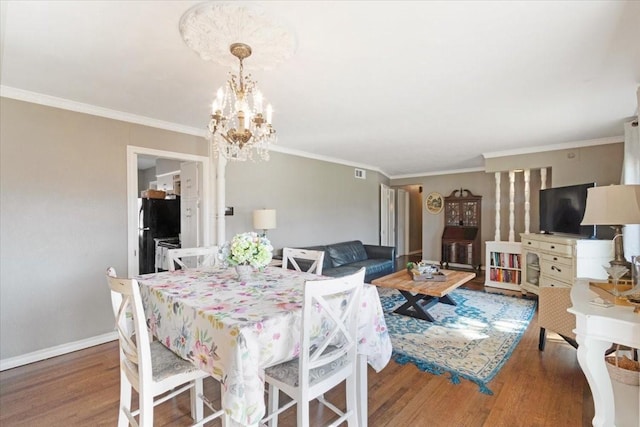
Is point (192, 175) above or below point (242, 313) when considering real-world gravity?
above

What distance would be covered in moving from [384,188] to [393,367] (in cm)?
546

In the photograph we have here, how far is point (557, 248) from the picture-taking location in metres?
3.92

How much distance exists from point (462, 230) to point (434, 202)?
1026 mm

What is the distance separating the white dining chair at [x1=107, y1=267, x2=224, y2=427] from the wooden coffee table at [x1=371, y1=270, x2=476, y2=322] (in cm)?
253

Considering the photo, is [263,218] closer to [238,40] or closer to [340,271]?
[340,271]

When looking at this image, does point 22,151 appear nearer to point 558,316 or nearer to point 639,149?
point 558,316

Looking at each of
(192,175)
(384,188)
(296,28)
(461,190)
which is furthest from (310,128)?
(461,190)

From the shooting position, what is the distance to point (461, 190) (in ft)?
23.1

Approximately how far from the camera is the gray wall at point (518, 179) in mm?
4367

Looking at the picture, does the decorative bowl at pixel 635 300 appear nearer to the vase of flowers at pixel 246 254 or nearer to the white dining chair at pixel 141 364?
the vase of flowers at pixel 246 254

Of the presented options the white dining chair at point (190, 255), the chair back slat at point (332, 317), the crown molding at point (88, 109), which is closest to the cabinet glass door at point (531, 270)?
the chair back slat at point (332, 317)

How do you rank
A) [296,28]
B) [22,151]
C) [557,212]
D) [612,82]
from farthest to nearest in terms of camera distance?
1. [557,212]
2. [22,151]
3. [612,82]
4. [296,28]

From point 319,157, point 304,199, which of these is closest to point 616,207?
point 304,199

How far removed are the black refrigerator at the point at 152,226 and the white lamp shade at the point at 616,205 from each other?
17.9 feet
